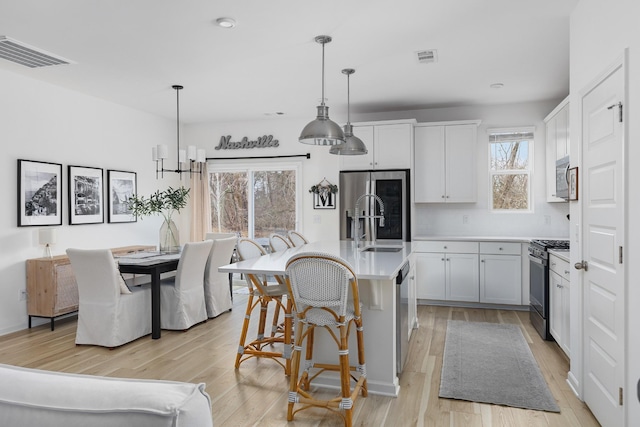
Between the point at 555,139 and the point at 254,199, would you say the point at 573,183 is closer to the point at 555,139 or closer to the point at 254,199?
the point at 555,139

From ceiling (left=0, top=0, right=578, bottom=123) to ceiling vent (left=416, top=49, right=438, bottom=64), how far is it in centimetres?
7

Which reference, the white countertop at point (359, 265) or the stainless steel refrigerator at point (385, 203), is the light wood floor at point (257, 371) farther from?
the stainless steel refrigerator at point (385, 203)

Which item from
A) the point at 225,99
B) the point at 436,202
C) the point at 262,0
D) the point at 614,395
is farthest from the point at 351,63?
the point at 614,395

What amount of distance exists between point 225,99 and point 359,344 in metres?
4.05

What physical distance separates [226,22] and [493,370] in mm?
3392

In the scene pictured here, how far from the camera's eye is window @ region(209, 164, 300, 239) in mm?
7062

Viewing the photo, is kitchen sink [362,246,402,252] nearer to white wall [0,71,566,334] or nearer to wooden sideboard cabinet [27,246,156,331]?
white wall [0,71,566,334]

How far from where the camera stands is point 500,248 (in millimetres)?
5438

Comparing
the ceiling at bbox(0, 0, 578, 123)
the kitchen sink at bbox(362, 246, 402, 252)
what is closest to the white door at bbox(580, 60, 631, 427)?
the ceiling at bbox(0, 0, 578, 123)

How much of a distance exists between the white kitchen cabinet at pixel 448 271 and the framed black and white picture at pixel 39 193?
4354mm

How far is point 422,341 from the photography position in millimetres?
4215

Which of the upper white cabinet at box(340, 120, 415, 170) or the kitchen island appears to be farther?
the upper white cabinet at box(340, 120, 415, 170)

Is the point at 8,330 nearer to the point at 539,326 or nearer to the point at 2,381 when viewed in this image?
the point at 2,381

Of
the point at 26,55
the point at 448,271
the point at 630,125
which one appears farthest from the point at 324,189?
the point at 630,125
